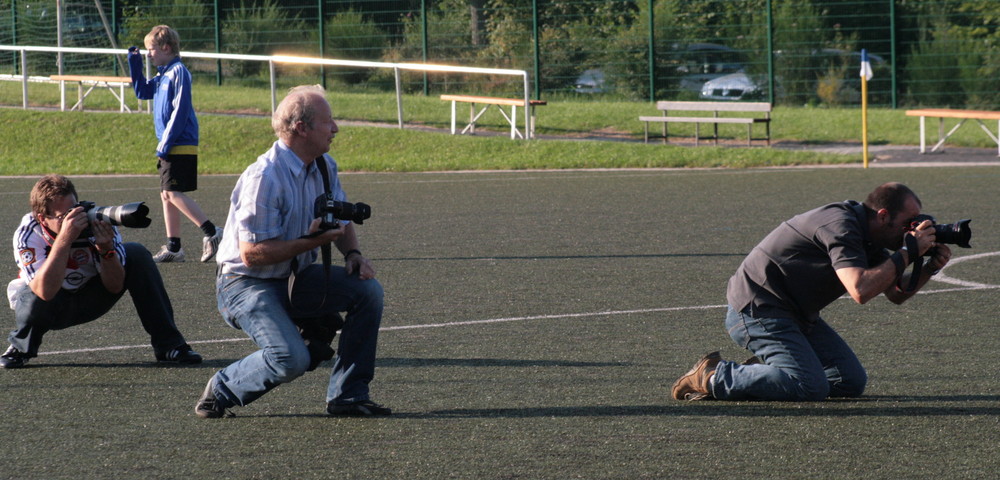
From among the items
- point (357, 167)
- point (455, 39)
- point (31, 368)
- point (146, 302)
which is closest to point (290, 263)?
point (146, 302)

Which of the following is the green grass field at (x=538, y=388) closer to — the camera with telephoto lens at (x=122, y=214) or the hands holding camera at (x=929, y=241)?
the hands holding camera at (x=929, y=241)

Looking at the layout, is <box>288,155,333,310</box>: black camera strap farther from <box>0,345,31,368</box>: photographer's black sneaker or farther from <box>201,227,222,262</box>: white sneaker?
<box>201,227,222,262</box>: white sneaker

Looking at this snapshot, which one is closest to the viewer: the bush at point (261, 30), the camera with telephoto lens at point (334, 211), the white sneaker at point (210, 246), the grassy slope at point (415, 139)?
the camera with telephoto lens at point (334, 211)

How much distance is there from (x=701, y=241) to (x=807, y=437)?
21.2ft

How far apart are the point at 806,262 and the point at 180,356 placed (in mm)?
3237

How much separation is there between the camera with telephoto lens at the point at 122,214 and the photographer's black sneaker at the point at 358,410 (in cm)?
113

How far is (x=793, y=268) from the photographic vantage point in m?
5.84

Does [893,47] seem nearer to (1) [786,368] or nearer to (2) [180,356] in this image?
(1) [786,368]

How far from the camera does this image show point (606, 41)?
2975cm

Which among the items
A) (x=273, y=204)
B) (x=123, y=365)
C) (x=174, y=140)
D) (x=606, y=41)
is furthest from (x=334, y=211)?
(x=606, y=41)

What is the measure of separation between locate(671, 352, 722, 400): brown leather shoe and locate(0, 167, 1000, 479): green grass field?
2.5 inches

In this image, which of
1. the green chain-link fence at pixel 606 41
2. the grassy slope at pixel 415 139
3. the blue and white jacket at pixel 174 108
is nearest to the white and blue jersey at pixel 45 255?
the blue and white jacket at pixel 174 108

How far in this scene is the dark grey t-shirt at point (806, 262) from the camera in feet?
18.2

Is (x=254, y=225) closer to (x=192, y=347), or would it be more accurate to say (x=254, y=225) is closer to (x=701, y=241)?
(x=192, y=347)
